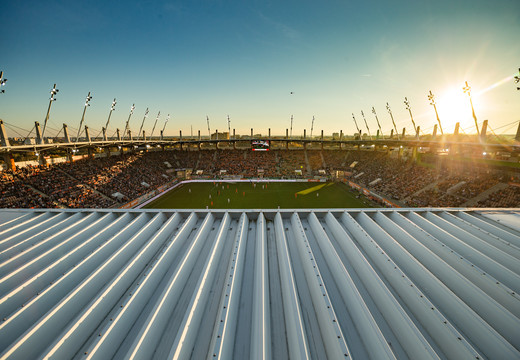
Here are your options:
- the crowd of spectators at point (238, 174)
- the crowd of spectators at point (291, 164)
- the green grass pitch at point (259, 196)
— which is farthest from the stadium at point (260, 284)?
the crowd of spectators at point (291, 164)

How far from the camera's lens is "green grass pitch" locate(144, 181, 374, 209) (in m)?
29.7

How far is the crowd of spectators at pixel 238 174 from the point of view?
86.8 feet

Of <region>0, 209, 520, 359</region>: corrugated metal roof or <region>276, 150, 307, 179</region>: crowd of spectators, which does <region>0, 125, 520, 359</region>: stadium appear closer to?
<region>0, 209, 520, 359</region>: corrugated metal roof

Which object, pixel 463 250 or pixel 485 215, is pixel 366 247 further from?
pixel 485 215

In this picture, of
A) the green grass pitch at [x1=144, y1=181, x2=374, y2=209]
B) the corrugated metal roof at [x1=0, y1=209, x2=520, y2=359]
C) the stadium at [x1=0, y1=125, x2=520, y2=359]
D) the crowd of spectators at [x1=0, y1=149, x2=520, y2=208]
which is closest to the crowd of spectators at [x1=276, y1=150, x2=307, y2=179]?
the crowd of spectators at [x1=0, y1=149, x2=520, y2=208]

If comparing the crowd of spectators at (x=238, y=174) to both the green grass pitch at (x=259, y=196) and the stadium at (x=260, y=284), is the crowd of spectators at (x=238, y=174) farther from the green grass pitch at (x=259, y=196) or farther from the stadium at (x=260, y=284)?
the stadium at (x=260, y=284)

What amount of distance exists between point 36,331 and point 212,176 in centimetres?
4383

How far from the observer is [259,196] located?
34.3 metres

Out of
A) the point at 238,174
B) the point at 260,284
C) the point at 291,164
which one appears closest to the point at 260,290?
the point at 260,284

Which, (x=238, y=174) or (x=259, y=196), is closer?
(x=259, y=196)

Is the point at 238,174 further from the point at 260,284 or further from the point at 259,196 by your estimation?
the point at 260,284

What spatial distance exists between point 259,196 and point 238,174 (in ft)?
54.5

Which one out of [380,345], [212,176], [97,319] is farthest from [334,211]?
[212,176]

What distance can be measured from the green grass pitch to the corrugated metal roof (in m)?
19.7
